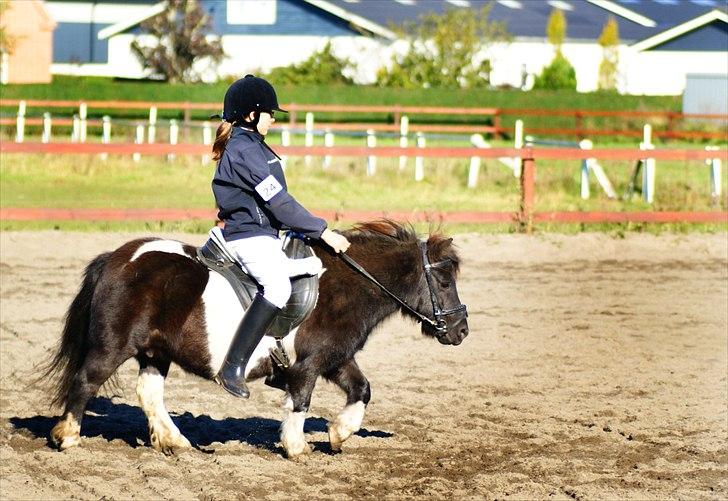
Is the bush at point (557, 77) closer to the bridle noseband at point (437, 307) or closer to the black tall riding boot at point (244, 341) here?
the bridle noseband at point (437, 307)

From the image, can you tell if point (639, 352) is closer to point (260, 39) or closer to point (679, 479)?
point (679, 479)

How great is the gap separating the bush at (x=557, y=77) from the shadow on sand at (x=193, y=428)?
1527 inches

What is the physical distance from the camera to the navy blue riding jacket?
6047 mm

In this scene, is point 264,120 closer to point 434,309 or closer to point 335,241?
point 335,241

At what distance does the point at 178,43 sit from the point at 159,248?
37158 mm

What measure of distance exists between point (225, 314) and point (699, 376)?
393 cm

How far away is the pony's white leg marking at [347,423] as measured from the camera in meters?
6.39

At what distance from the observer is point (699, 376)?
8617 millimetres

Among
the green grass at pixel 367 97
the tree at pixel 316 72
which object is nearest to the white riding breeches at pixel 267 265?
the green grass at pixel 367 97

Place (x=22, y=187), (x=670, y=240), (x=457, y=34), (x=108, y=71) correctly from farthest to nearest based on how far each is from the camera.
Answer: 1. (x=108, y=71)
2. (x=457, y=34)
3. (x=22, y=187)
4. (x=670, y=240)

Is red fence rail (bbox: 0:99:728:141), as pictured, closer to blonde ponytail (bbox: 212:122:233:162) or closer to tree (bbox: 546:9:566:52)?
tree (bbox: 546:9:566:52)

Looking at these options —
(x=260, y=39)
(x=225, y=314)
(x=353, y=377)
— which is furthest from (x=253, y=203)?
(x=260, y=39)

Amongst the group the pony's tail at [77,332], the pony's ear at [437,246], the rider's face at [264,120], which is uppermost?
the rider's face at [264,120]

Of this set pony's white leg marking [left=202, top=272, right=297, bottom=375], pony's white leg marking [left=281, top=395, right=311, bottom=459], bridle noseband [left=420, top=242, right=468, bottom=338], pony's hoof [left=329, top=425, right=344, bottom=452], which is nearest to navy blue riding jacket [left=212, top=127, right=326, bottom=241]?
pony's white leg marking [left=202, top=272, right=297, bottom=375]
